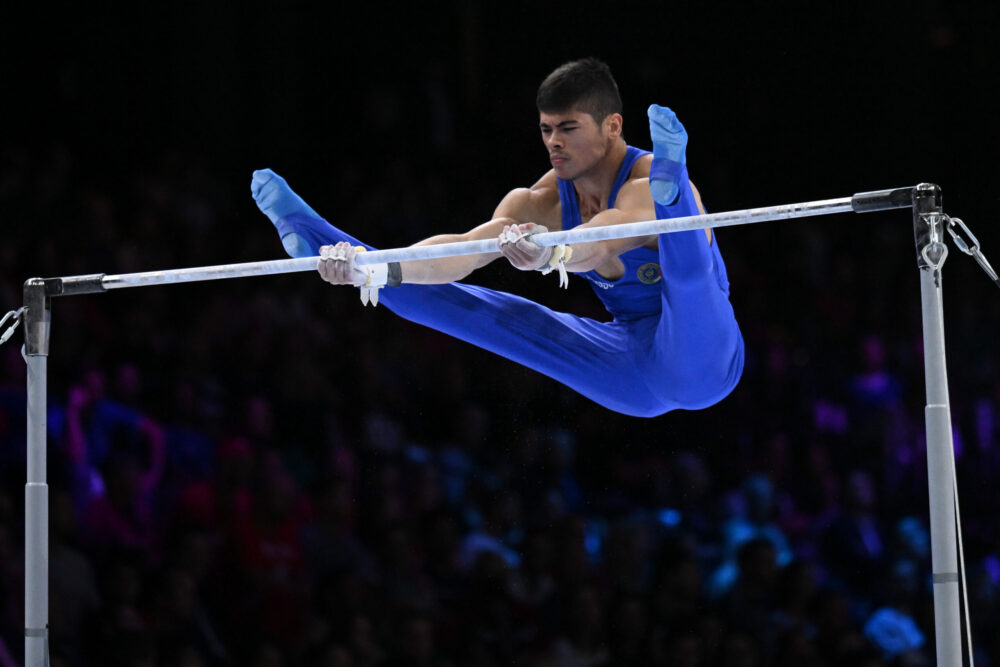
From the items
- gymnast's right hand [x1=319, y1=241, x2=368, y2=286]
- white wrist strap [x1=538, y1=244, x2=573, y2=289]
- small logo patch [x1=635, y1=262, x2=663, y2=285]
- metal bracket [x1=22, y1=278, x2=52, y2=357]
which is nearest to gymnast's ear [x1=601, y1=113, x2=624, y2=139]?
small logo patch [x1=635, y1=262, x2=663, y2=285]

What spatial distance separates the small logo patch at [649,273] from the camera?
3.91m

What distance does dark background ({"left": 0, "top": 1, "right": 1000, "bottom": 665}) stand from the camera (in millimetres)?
5406

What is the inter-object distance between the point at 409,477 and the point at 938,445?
334 centimetres

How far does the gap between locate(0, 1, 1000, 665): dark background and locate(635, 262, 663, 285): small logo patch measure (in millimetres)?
2008

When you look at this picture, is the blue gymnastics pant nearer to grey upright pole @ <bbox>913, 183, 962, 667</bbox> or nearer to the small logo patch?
the small logo patch

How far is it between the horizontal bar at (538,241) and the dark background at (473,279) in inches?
68.7

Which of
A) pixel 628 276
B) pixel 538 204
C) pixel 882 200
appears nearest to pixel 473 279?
pixel 538 204

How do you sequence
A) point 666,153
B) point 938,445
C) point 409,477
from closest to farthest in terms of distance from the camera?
point 938,445
point 666,153
point 409,477

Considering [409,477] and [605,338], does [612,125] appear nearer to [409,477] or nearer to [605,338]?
[605,338]

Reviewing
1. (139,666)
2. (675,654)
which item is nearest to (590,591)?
(675,654)

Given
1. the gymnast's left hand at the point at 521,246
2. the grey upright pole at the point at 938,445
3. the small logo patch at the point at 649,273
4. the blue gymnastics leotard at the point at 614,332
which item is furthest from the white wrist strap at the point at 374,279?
the grey upright pole at the point at 938,445

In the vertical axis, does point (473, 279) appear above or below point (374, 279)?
above

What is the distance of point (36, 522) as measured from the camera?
3.44 m

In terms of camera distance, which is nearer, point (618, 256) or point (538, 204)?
point (618, 256)
